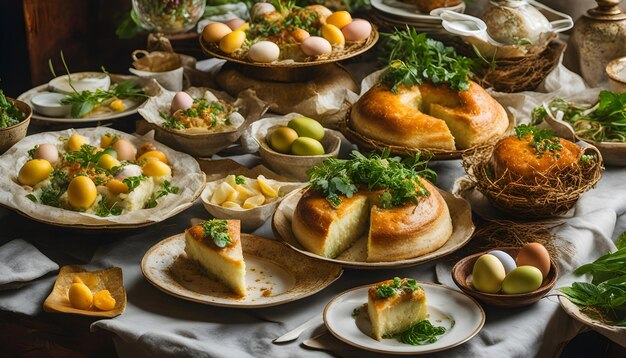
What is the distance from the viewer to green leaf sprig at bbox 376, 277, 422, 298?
1850mm

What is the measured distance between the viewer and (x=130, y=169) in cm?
240

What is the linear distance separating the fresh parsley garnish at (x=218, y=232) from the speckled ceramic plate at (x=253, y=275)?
112 mm

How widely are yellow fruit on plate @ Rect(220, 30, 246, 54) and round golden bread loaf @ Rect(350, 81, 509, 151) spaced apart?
0.54 metres

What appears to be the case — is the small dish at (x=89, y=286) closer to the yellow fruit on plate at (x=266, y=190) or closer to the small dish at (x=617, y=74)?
the yellow fruit on plate at (x=266, y=190)

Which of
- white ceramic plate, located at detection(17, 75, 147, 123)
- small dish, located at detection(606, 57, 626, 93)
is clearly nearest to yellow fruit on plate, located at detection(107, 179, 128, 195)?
white ceramic plate, located at detection(17, 75, 147, 123)

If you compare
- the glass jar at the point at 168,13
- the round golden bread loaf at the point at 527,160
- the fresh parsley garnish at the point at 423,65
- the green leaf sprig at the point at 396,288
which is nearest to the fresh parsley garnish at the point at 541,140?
the round golden bread loaf at the point at 527,160

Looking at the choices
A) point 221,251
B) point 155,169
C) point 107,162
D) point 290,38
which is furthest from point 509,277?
point 290,38

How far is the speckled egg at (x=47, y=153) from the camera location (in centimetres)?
248

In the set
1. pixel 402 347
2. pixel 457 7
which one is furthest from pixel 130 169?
pixel 457 7

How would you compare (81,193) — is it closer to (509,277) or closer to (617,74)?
(509,277)

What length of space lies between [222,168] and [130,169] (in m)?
0.36

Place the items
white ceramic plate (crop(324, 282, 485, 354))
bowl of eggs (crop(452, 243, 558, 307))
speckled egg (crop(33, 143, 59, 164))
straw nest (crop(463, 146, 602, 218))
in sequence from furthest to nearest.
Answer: speckled egg (crop(33, 143, 59, 164)) < straw nest (crop(463, 146, 602, 218)) < bowl of eggs (crop(452, 243, 558, 307)) < white ceramic plate (crop(324, 282, 485, 354))

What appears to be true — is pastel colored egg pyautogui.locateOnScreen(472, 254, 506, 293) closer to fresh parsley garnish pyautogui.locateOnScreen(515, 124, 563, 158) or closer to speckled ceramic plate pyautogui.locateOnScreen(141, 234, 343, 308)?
speckled ceramic plate pyautogui.locateOnScreen(141, 234, 343, 308)

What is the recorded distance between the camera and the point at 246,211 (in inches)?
89.7
